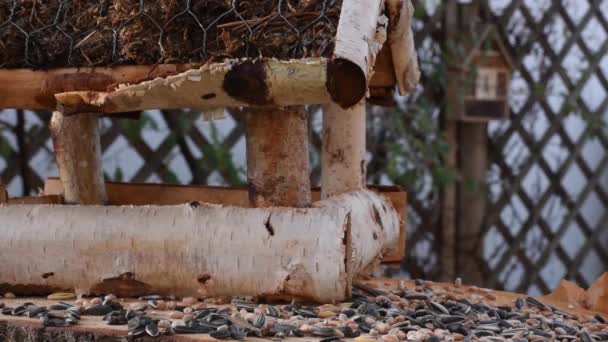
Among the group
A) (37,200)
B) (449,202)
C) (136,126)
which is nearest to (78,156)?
(37,200)

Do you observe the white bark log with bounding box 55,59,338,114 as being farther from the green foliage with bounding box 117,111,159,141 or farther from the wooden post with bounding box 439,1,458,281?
the wooden post with bounding box 439,1,458,281

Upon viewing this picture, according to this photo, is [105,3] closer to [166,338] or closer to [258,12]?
[258,12]

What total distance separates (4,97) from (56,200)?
0.26 meters

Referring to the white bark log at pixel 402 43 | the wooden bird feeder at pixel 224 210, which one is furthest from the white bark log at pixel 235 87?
the white bark log at pixel 402 43

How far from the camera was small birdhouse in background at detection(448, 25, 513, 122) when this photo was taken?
2.48 metres

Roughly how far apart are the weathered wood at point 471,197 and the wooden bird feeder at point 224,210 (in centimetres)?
136

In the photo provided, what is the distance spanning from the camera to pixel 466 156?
2637 millimetres

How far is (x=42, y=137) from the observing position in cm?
219

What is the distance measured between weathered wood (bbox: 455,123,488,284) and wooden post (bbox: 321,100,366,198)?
1249mm

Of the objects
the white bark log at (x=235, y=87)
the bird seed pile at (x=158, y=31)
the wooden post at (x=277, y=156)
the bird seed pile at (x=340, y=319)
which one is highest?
the bird seed pile at (x=158, y=31)

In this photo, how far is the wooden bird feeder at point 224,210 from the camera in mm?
994

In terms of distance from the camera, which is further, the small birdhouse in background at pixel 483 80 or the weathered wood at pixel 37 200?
the small birdhouse in background at pixel 483 80

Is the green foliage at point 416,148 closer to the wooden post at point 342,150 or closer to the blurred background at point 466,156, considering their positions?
the blurred background at point 466,156

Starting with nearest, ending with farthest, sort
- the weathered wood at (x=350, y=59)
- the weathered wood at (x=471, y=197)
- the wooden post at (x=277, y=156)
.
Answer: the weathered wood at (x=350, y=59) → the wooden post at (x=277, y=156) → the weathered wood at (x=471, y=197)
